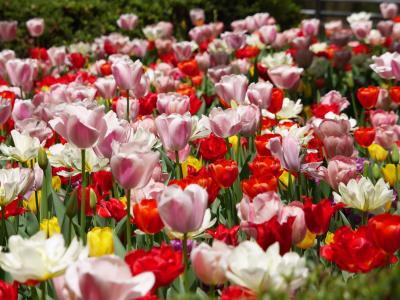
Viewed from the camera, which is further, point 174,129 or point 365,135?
point 365,135

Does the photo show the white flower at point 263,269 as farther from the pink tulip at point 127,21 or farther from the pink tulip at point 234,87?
the pink tulip at point 127,21

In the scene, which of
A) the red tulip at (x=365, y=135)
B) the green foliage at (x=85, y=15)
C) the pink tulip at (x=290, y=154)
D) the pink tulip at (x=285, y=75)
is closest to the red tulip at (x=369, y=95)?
the pink tulip at (x=285, y=75)

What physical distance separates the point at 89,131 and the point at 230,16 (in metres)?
8.33

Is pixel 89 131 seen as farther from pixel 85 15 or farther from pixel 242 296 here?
pixel 85 15

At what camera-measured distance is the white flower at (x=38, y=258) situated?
5.40 feet

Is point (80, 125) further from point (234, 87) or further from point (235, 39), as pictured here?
point (235, 39)

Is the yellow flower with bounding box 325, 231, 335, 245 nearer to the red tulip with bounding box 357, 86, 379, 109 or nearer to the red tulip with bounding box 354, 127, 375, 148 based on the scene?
the red tulip with bounding box 354, 127, 375, 148

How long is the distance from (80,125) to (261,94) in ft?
4.34

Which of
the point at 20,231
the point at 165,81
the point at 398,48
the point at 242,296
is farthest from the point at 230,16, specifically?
the point at 242,296

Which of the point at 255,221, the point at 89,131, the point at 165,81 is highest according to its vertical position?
the point at 89,131

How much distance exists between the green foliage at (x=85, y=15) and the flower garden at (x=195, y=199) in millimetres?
4142

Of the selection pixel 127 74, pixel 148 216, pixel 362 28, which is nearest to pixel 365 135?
pixel 127 74

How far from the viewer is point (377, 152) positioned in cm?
350

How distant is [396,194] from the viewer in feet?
9.89
